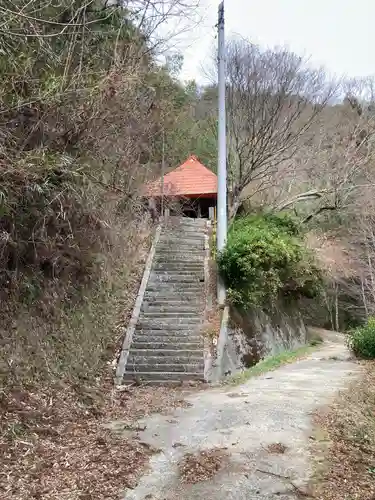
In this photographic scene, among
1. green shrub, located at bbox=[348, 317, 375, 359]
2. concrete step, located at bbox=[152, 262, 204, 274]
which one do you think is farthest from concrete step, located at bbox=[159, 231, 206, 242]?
green shrub, located at bbox=[348, 317, 375, 359]

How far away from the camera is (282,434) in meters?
5.75

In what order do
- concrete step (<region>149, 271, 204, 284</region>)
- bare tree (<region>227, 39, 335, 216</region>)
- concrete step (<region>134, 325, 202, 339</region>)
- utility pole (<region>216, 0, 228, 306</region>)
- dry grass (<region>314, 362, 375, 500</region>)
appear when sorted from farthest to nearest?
1. bare tree (<region>227, 39, 335, 216</region>)
2. concrete step (<region>149, 271, 204, 284</region>)
3. utility pole (<region>216, 0, 228, 306</region>)
4. concrete step (<region>134, 325, 202, 339</region>)
5. dry grass (<region>314, 362, 375, 500</region>)

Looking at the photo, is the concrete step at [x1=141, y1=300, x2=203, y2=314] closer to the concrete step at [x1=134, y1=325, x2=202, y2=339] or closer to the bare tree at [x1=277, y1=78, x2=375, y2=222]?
the concrete step at [x1=134, y1=325, x2=202, y2=339]

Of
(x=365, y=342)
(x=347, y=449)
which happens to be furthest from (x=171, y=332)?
(x=347, y=449)

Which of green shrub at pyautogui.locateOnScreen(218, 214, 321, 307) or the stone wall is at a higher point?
green shrub at pyautogui.locateOnScreen(218, 214, 321, 307)

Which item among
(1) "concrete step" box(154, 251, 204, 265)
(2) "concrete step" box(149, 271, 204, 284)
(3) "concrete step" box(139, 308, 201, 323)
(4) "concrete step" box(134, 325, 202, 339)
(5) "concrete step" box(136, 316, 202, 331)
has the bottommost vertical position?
(4) "concrete step" box(134, 325, 202, 339)

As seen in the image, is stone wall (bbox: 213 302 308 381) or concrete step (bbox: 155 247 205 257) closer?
stone wall (bbox: 213 302 308 381)

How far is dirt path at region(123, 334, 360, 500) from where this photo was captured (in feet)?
13.9

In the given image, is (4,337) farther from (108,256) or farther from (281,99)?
(281,99)

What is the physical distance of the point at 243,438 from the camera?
562 cm

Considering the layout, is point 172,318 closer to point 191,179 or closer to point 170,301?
point 170,301

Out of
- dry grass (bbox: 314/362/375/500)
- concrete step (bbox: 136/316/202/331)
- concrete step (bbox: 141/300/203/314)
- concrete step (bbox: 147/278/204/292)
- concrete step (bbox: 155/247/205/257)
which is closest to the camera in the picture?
dry grass (bbox: 314/362/375/500)

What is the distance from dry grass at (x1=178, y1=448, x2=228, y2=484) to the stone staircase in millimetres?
4333

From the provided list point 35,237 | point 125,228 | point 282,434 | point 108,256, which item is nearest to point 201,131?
point 125,228
